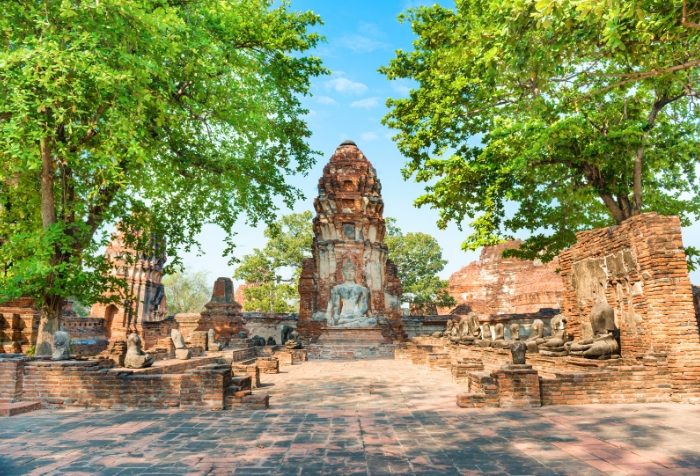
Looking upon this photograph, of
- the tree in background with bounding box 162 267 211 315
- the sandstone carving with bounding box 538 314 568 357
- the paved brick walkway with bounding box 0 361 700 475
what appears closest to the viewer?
the paved brick walkway with bounding box 0 361 700 475

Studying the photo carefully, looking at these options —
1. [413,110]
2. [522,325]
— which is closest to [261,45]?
[413,110]

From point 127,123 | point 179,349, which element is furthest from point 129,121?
point 179,349

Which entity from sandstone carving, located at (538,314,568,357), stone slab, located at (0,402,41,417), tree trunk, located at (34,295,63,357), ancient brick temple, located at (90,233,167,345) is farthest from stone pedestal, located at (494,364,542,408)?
ancient brick temple, located at (90,233,167,345)

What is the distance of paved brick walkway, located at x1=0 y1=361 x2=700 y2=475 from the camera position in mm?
4168

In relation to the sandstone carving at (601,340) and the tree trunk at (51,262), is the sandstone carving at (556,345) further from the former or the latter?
the tree trunk at (51,262)

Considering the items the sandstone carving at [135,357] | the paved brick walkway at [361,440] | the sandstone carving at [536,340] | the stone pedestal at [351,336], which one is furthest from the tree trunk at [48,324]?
the sandstone carving at [536,340]

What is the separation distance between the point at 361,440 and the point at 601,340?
20.6ft

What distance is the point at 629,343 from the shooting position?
8781mm

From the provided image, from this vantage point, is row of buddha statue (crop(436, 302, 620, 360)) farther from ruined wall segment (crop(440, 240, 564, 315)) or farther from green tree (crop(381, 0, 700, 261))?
ruined wall segment (crop(440, 240, 564, 315))

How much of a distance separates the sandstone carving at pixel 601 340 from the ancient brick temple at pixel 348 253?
11149 millimetres

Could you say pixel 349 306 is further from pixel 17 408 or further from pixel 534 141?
pixel 17 408

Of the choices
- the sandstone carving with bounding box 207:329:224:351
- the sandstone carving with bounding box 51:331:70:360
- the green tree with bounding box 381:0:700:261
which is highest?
the green tree with bounding box 381:0:700:261

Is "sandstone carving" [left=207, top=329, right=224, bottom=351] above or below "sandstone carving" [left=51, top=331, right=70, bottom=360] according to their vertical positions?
below

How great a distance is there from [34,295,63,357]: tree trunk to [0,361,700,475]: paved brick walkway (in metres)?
3.99
